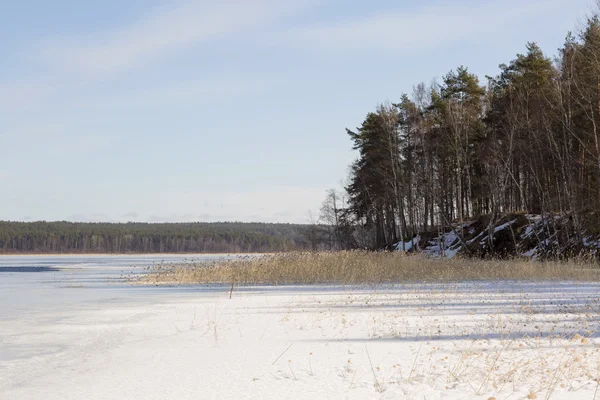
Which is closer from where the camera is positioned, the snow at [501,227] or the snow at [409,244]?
the snow at [501,227]

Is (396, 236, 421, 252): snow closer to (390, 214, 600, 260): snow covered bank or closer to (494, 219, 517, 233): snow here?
(390, 214, 600, 260): snow covered bank

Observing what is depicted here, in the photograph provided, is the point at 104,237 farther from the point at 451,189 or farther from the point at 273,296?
the point at 273,296

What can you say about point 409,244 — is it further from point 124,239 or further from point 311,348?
point 124,239

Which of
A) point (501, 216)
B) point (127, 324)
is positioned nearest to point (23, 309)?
point (127, 324)

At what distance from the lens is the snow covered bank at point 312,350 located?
614 cm

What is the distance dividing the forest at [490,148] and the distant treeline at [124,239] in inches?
3157

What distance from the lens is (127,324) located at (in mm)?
11242

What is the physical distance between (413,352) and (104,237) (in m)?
142

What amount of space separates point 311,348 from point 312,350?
165 mm

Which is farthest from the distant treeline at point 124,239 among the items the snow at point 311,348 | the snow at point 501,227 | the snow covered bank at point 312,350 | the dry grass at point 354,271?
the snow covered bank at point 312,350

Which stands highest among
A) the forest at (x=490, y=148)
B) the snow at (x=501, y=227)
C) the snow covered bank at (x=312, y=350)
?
the forest at (x=490, y=148)

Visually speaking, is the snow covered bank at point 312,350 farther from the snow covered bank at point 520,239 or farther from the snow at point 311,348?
the snow covered bank at point 520,239

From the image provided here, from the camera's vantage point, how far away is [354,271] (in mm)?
21969

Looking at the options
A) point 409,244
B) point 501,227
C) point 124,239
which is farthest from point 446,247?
point 124,239
